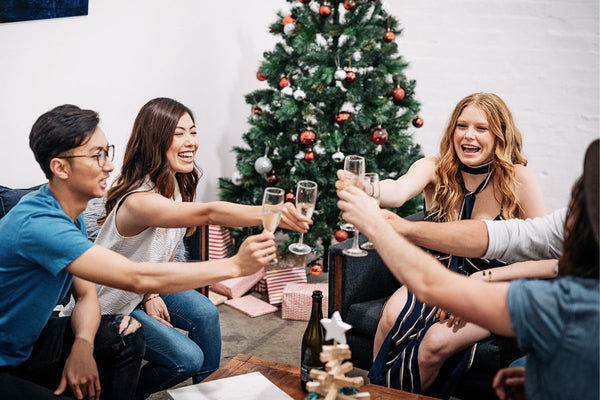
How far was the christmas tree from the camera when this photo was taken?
3.24m

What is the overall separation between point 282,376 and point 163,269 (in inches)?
19.0

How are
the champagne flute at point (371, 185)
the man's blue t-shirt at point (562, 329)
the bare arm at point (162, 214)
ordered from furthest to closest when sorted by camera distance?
1. the bare arm at point (162, 214)
2. the champagne flute at point (371, 185)
3. the man's blue t-shirt at point (562, 329)

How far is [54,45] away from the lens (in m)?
2.95

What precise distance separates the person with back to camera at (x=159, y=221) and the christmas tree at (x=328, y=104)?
4.03 ft

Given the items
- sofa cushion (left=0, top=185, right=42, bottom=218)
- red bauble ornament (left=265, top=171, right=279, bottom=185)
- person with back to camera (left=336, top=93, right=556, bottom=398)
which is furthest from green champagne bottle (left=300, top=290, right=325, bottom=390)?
red bauble ornament (left=265, top=171, right=279, bottom=185)

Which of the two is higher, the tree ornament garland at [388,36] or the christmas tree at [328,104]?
the tree ornament garland at [388,36]

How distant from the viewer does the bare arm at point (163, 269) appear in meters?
1.42

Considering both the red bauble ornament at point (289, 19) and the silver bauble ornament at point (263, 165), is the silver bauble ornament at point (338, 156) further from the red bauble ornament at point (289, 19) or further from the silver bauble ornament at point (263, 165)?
the red bauble ornament at point (289, 19)

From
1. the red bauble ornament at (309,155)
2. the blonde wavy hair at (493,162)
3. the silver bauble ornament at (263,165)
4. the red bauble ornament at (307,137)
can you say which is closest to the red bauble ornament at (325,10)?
the red bauble ornament at (307,137)

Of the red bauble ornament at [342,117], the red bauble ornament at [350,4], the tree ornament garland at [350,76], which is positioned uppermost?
the red bauble ornament at [350,4]

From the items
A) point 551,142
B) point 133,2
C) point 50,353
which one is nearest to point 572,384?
point 50,353

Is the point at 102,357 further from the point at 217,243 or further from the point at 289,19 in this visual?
the point at 289,19

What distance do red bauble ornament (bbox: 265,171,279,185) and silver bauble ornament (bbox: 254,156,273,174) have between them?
0.16 feet

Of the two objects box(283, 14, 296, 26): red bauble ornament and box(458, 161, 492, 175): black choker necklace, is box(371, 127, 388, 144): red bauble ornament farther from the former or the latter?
box(458, 161, 492, 175): black choker necklace
